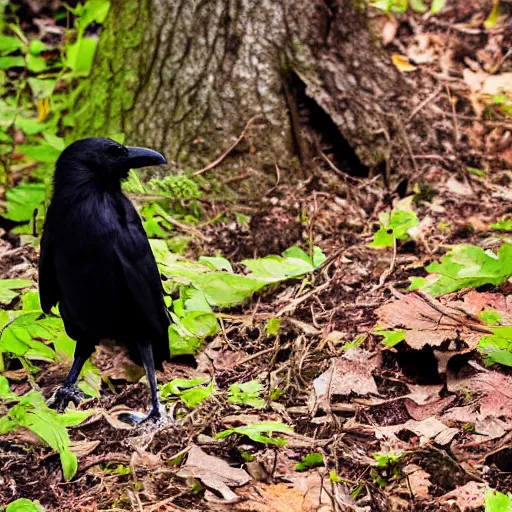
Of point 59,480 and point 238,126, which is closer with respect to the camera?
point 59,480

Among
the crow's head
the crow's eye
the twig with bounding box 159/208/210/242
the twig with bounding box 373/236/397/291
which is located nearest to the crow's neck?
the crow's head

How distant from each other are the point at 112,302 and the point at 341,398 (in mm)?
955

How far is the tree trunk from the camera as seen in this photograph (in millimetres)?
4703

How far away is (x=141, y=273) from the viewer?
3.29 metres

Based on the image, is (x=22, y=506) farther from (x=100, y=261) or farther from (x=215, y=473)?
(x=100, y=261)

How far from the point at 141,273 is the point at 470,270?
4.21 feet

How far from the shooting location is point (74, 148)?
338cm

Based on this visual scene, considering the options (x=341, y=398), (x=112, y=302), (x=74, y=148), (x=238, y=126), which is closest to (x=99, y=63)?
(x=238, y=126)

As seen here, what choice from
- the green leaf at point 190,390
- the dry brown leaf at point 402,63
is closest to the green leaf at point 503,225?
the dry brown leaf at point 402,63

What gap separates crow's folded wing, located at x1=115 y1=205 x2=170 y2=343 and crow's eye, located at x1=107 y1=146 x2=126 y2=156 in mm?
220

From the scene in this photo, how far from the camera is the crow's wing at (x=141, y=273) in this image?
3.26 m

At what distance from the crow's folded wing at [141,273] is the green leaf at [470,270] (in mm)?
1093

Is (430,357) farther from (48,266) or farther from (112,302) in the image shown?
(48,266)

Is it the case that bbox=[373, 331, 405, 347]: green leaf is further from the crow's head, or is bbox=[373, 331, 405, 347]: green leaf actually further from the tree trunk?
the tree trunk
